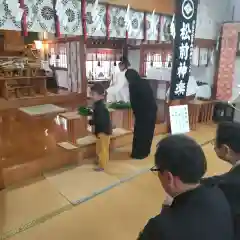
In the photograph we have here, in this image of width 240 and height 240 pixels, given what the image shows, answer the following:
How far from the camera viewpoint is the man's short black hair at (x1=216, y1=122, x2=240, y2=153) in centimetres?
165

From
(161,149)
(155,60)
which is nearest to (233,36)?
(155,60)

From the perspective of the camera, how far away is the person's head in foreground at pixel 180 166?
3.30 ft

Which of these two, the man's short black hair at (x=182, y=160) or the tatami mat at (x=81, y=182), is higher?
the man's short black hair at (x=182, y=160)

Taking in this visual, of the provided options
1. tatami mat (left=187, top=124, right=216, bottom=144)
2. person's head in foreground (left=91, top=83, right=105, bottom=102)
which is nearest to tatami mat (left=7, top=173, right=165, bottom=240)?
person's head in foreground (left=91, top=83, right=105, bottom=102)

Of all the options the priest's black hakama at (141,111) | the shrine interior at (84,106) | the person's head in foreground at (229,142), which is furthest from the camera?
the priest's black hakama at (141,111)

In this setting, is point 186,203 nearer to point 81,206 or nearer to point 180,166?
point 180,166

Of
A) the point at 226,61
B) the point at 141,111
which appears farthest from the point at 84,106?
the point at 226,61

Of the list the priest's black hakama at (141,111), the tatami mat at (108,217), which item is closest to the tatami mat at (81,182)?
the tatami mat at (108,217)

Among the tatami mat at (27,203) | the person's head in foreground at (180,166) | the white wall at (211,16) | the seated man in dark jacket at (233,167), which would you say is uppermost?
the white wall at (211,16)

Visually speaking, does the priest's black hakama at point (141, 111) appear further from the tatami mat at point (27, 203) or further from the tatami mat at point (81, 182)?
the tatami mat at point (27, 203)

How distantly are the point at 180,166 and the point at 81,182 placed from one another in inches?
103

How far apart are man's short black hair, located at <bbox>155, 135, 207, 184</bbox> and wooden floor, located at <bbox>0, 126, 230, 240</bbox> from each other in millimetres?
1625

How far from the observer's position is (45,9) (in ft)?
11.0

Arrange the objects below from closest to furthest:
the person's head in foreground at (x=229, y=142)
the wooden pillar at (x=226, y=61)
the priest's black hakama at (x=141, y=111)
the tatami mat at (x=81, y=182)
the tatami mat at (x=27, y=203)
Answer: the person's head in foreground at (x=229, y=142), the tatami mat at (x=27, y=203), the tatami mat at (x=81, y=182), the priest's black hakama at (x=141, y=111), the wooden pillar at (x=226, y=61)
